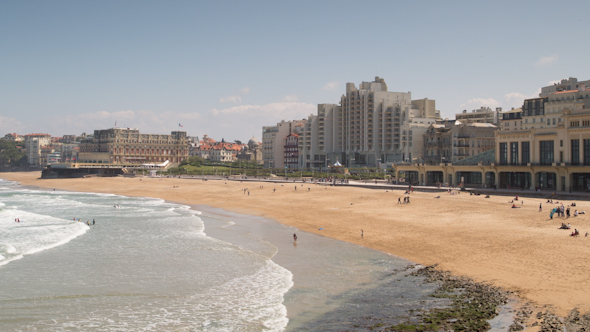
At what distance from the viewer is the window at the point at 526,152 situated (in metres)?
59.9

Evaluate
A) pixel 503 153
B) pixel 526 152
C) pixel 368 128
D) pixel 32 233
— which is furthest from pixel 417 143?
pixel 32 233

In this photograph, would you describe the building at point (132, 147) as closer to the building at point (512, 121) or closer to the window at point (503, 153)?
the building at point (512, 121)

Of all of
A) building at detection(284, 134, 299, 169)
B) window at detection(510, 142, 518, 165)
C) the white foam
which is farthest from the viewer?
building at detection(284, 134, 299, 169)

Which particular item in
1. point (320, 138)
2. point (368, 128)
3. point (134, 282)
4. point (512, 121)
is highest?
point (368, 128)

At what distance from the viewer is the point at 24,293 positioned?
22.5 meters

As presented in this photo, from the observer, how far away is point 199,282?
79.2 ft

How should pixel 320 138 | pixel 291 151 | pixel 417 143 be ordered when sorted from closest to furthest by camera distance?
1. pixel 417 143
2. pixel 320 138
3. pixel 291 151

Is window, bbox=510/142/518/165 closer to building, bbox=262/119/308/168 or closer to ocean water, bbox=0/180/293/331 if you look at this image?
ocean water, bbox=0/180/293/331

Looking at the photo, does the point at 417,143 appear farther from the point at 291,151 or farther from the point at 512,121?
the point at 291,151

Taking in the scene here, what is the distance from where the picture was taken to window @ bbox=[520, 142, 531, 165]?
5992 cm

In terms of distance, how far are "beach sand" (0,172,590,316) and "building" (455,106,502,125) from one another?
65379 mm

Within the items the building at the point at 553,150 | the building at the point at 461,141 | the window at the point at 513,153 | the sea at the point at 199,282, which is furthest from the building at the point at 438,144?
the sea at the point at 199,282

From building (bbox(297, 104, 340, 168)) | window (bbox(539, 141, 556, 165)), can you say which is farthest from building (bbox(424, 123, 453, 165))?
building (bbox(297, 104, 340, 168))

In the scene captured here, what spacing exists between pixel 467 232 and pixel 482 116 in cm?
9634
